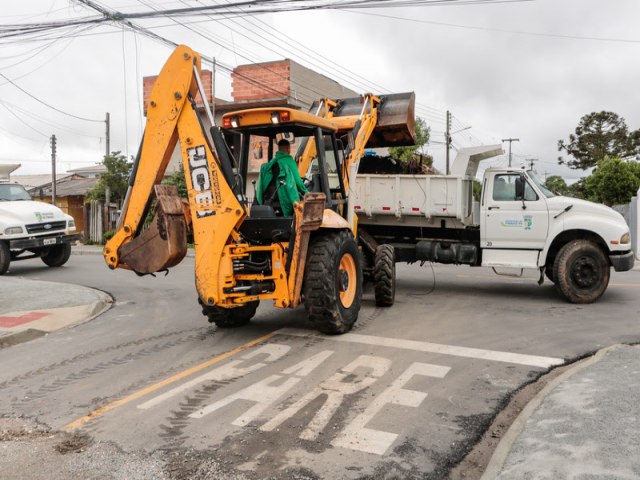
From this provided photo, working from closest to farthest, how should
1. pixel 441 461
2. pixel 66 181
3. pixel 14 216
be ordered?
pixel 441 461 → pixel 14 216 → pixel 66 181

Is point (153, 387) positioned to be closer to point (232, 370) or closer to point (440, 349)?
point (232, 370)

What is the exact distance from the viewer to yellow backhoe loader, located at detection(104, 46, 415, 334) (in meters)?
6.69

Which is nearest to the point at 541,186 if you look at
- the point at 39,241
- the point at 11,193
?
the point at 39,241

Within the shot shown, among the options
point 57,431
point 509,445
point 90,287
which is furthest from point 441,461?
point 90,287

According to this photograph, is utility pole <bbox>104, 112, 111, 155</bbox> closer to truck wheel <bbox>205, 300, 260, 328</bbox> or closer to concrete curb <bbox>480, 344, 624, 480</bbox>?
truck wheel <bbox>205, 300, 260, 328</bbox>

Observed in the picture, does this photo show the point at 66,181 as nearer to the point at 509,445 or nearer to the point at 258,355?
the point at 258,355

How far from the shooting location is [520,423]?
441 centimetres

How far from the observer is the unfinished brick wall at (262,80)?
24.7 m

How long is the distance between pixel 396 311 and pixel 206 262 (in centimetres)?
370

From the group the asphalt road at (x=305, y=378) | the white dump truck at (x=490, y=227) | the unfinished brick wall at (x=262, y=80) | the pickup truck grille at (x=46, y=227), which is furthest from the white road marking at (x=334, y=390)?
the unfinished brick wall at (x=262, y=80)

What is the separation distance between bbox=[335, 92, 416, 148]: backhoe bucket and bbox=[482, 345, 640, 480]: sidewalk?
231 inches

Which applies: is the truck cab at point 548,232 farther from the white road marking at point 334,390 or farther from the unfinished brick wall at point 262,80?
the unfinished brick wall at point 262,80

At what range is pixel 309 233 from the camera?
23.5ft

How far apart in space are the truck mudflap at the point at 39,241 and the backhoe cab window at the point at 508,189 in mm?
11644
